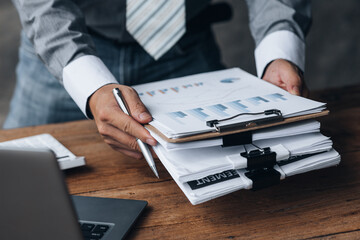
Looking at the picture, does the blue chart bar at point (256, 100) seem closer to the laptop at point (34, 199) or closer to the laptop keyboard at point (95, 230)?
the laptop keyboard at point (95, 230)

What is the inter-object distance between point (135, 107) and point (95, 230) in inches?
9.4

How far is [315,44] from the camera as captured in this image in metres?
3.15

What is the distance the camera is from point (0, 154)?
0.31 metres

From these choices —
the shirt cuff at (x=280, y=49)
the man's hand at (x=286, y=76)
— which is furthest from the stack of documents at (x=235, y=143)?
the shirt cuff at (x=280, y=49)

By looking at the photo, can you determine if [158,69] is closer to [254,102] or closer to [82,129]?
[82,129]

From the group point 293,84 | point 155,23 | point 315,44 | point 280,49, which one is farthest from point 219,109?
point 315,44

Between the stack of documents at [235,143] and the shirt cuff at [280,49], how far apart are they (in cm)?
27

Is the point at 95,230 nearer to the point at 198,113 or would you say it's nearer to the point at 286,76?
the point at 198,113

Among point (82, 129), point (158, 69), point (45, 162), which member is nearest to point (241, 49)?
point (158, 69)

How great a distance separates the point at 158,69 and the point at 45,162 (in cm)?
104

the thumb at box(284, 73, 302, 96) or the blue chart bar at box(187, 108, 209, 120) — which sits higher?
the blue chart bar at box(187, 108, 209, 120)

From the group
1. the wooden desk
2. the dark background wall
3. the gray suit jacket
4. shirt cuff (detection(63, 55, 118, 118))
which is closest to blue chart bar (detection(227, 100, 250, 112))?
the wooden desk

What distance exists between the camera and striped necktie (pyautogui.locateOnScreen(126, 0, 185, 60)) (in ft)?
3.76

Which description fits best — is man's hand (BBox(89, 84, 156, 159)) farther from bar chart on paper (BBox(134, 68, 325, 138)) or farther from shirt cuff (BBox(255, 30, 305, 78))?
shirt cuff (BBox(255, 30, 305, 78))
